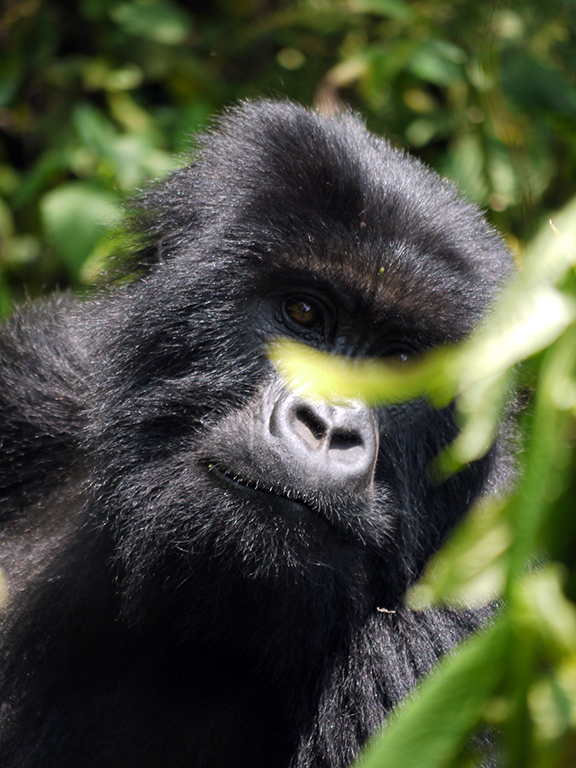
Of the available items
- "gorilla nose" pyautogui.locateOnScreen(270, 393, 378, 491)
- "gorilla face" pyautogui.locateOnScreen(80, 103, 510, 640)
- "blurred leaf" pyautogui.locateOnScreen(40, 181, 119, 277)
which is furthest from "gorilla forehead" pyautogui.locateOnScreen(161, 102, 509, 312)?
"blurred leaf" pyautogui.locateOnScreen(40, 181, 119, 277)

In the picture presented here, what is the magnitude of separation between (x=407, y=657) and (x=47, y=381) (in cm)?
144

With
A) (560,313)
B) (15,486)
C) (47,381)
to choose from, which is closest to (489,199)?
(47,381)

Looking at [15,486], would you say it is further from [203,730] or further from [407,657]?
[407,657]

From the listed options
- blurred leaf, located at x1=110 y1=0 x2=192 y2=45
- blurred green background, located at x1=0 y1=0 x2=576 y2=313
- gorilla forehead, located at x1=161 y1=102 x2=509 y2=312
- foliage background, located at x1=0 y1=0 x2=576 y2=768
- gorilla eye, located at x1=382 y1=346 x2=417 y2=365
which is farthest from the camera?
blurred leaf, located at x1=110 y1=0 x2=192 y2=45

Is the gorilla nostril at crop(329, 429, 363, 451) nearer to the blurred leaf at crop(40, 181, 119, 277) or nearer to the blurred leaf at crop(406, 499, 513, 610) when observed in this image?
the blurred leaf at crop(406, 499, 513, 610)

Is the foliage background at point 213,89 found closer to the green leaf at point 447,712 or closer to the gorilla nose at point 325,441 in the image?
the gorilla nose at point 325,441

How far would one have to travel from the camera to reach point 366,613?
2.18 meters

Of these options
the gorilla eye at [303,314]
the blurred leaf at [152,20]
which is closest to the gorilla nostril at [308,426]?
the gorilla eye at [303,314]

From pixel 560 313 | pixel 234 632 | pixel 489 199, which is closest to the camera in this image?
pixel 560 313

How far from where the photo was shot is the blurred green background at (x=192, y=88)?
172 inches

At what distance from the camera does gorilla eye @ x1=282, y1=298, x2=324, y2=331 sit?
229cm

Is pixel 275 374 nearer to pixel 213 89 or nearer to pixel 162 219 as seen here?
pixel 162 219

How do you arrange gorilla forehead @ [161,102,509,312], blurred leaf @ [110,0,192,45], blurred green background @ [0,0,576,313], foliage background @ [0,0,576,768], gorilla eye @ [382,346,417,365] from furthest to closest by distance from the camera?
blurred leaf @ [110,0,192,45]
blurred green background @ [0,0,576,313]
foliage background @ [0,0,576,768]
gorilla eye @ [382,346,417,365]
gorilla forehead @ [161,102,509,312]

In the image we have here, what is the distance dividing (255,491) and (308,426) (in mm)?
194
